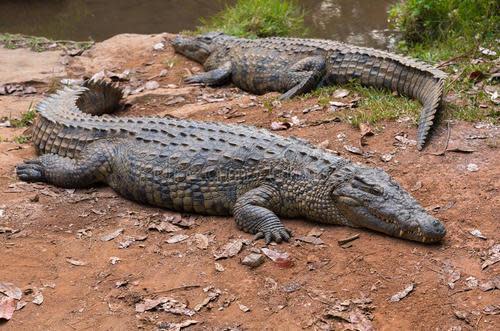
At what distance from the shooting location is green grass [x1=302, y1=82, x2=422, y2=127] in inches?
251

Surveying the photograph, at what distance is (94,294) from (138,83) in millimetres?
5022

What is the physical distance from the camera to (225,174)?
5109 millimetres

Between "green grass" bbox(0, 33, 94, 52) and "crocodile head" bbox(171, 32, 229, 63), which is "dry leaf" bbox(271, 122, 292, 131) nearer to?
"crocodile head" bbox(171, 32, 229, 63)

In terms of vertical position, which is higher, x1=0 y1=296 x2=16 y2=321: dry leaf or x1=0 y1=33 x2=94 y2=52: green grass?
x1=0 y1=296 x2=16 y2=321: dry leaf

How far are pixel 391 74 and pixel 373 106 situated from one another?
0.93m

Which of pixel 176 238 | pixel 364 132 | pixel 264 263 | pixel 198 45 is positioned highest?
pixel 364 132

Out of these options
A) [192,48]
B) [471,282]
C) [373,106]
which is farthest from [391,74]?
[471,282]

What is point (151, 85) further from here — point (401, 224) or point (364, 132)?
point (401, 224)

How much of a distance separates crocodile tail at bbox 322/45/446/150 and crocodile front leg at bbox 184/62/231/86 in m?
1.50

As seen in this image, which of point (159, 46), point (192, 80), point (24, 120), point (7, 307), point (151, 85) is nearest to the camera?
point (7, 307)

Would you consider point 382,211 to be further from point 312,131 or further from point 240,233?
point 312,131

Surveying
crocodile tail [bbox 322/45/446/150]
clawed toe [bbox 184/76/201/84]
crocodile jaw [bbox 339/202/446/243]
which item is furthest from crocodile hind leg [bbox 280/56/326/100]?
crocodile jaw [bbox 339/202/446/243]

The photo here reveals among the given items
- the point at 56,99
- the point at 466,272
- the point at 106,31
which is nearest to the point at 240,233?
the point at 466,272

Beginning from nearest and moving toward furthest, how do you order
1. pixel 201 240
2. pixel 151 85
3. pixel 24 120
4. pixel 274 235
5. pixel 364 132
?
pixel 274 235
pixel 201 240
pixel 364 132
pixel 24 120
pixel 151 85
